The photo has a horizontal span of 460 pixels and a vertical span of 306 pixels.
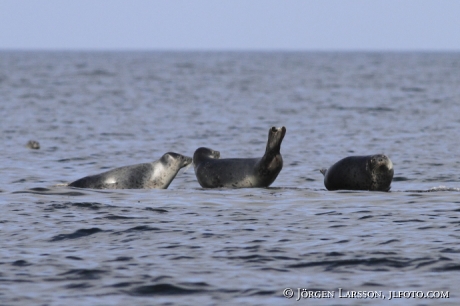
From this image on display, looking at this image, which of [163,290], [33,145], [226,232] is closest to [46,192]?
[226,232]

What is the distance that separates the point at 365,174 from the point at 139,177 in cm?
382

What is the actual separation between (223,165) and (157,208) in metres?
2.99

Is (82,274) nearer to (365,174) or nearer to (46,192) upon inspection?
(46,192)

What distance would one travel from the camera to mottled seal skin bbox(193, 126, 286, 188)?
15562 millimetres

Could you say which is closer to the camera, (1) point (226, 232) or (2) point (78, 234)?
(2) point (78, 234)

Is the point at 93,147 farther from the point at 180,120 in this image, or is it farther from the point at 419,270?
the point at 419,270

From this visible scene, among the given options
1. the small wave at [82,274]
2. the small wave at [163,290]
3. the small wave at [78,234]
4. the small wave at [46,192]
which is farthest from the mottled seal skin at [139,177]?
the small wave at [163,290]

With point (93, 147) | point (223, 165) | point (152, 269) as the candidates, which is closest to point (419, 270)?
point (152, 269)

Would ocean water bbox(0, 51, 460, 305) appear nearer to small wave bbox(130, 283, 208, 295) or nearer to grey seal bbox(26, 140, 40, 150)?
small wave bbox(130, 283, 208, 295)

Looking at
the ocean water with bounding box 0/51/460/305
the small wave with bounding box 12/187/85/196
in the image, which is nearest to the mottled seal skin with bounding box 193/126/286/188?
the ocean water with bounding box 0/51/460/305

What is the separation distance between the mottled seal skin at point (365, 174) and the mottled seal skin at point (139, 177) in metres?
2.85

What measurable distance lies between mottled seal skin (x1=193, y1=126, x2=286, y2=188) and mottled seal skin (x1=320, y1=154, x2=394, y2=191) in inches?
40.9

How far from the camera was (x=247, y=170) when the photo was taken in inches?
629

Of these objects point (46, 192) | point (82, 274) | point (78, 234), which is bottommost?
point (46, 192)
